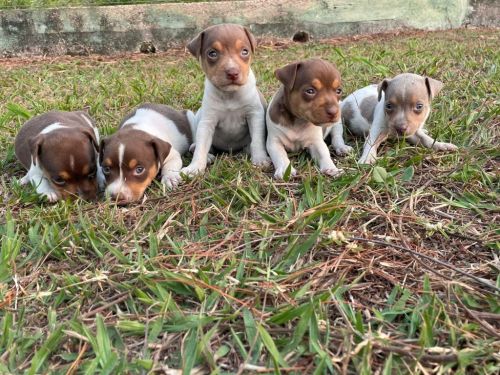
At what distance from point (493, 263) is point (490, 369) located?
878mm

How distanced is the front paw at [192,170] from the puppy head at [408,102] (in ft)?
5.61

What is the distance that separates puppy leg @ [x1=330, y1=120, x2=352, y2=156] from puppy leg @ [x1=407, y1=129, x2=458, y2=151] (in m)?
0.57

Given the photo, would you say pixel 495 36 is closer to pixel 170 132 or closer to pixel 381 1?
pixel 381 1

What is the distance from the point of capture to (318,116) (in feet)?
14.0

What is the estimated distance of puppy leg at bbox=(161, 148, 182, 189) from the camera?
420 centimetres

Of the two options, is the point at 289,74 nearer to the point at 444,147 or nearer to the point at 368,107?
the point at 368,107

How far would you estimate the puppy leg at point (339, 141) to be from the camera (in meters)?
4.72

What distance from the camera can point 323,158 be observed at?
432 centimetres

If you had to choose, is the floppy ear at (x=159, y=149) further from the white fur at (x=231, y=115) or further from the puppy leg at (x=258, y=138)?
the puppy leg at (x=258, y=138)

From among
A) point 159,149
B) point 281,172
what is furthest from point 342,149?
point 159,149

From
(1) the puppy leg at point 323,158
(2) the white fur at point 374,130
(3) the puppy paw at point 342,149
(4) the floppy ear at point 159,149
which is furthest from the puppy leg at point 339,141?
(4) the floppy ear at point 159,149

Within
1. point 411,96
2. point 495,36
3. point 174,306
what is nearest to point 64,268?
point 174,306

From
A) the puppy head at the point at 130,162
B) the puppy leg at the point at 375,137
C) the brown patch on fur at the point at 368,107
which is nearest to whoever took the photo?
the puppy head at the point at 130,162

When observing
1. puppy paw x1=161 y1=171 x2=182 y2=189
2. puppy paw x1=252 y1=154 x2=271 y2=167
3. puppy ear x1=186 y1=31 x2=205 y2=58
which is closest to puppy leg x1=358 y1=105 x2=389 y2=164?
puppy paw x1=252 y1=154 x2=271 y2=167
